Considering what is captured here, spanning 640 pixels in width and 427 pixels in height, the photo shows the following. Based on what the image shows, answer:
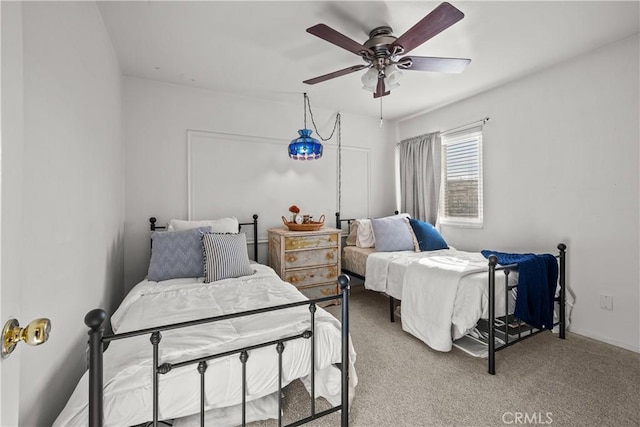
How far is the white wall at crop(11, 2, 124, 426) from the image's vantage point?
3.42ft

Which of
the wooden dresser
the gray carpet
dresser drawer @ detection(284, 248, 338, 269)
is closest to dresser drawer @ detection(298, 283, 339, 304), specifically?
the wooden dresser

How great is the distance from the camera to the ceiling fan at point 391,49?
1.66m

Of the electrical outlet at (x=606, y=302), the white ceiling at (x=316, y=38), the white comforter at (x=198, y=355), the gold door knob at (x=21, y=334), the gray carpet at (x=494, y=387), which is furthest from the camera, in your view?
→ the electrical outlet at (x=606, y=302)

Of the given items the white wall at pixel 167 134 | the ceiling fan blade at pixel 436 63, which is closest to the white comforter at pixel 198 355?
the white wall at pixel 167 134

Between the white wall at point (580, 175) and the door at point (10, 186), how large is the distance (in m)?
3.65

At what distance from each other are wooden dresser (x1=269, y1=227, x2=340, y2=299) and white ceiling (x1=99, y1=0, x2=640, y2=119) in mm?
1740

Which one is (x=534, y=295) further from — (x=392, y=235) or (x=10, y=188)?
(x=10, y=188)

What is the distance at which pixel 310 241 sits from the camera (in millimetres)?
3350

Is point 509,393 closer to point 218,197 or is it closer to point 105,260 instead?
point 105,260

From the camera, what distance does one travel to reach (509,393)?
6.03 ft

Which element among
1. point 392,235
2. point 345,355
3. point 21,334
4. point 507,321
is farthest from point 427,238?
point 21,334

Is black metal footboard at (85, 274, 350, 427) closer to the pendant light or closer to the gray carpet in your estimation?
the gray carpet

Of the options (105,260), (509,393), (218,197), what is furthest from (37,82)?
(509,393)

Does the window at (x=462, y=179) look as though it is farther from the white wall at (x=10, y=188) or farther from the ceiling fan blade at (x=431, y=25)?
the white wall at (x=10, y=188)
